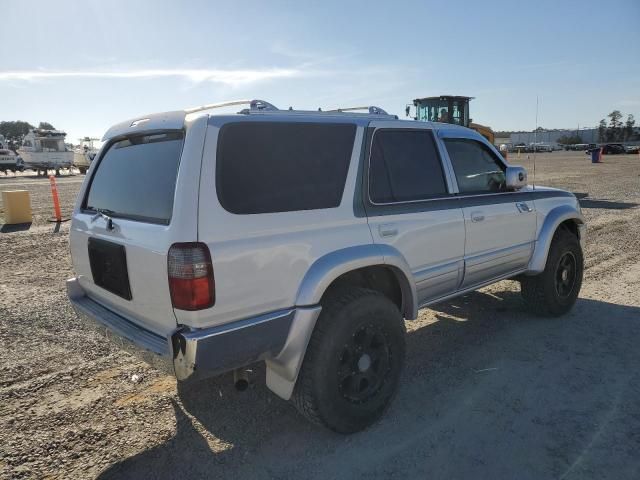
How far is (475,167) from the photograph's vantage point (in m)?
4.08

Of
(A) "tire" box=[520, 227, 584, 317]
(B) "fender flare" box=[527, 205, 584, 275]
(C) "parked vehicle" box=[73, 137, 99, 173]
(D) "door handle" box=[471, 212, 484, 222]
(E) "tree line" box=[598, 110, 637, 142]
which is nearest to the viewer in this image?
(D) "door handle" box=[471, 212, 484, 222]

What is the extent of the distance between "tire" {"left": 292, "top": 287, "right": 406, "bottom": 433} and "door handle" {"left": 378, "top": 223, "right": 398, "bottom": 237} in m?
0.40

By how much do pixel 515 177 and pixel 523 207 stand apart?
1.10ft

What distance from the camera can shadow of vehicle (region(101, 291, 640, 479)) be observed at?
8.63ft

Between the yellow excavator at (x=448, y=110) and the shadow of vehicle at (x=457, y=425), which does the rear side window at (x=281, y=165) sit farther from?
the yellow excavator at (x=448, y=110)

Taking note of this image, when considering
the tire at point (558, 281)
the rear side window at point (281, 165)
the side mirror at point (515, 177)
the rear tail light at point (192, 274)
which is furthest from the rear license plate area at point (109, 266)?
the tire at point (558, 281)

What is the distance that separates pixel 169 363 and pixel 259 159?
1.17 m

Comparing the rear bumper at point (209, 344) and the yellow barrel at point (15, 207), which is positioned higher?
the yellow barrel at point (15, 207)

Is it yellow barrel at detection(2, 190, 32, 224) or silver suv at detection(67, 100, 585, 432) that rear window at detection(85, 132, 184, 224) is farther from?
yellow barrel at detection(2, 190, 32, 224)

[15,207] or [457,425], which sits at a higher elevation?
[15,207]

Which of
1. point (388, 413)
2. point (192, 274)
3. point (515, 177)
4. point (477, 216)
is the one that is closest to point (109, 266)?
point (192, 274)

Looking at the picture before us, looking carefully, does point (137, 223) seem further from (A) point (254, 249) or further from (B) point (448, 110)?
(B) point (448, 110)

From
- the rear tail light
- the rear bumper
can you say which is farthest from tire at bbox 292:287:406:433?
the rear tail light

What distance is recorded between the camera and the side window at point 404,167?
3184mm
